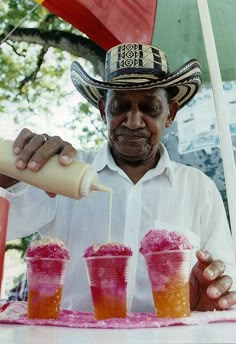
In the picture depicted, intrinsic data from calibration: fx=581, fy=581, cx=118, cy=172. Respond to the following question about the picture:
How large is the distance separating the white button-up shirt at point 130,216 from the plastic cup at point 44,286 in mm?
672

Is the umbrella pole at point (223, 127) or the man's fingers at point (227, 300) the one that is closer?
the man's fingers at point (227, 300)

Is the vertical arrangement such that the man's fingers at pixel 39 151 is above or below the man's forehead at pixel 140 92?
below

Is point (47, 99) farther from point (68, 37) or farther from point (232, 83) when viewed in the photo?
point (232, 83)

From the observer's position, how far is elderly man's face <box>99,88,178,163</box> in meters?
2.21

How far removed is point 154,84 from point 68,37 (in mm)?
3689

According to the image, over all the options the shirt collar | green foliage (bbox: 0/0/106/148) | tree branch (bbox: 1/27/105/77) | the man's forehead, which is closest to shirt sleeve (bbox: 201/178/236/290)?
the shirt collar

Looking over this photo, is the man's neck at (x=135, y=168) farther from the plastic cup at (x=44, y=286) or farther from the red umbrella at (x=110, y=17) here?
the plastic cup at (x=44, y=286)

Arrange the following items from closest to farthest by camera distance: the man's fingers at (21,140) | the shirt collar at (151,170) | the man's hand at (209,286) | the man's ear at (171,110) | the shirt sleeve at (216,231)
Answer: the man's fingers at (21,140)
the man's hand at (209,286)
the shirt sleeve at (216,231)
the shirt collar at (151,170)
the man's ear at (171,110)

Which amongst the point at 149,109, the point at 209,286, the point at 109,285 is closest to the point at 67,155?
the point at 109,285

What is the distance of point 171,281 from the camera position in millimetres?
1330

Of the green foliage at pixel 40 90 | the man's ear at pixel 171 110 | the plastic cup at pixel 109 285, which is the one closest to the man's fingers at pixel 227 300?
the plastic cup at pixel 109 285

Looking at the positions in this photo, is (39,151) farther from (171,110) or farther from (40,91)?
(40,91)

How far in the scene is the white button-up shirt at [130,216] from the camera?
2.09 m

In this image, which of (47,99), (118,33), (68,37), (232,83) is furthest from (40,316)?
(47,99)
